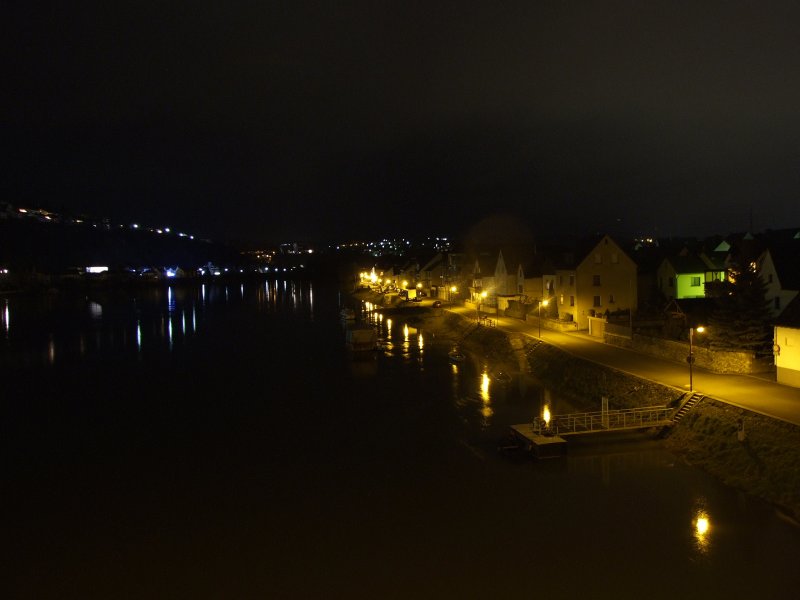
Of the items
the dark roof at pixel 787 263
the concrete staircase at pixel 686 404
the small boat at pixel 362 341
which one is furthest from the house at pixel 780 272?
the small boat at pixel 362 341

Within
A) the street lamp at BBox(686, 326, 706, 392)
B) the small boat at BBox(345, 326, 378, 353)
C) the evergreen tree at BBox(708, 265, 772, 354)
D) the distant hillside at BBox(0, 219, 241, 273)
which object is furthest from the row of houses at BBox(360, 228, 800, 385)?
the distant hillside at BBox(0, 219, 241, 273)

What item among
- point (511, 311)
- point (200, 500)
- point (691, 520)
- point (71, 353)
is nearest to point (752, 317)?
point (691, 520)

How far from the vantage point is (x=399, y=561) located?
32.3 feet

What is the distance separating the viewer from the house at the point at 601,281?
91.7 feet

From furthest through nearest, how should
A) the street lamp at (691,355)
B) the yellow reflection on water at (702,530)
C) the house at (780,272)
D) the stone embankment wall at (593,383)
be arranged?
1. the house at (780,272)
2. the stone embankment wall at (593,383)
3. the street lamp at (691,355)
4. the yellow reflection on water at (702,530)

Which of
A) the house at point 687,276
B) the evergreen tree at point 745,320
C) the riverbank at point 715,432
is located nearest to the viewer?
the riverbank at point 715,432

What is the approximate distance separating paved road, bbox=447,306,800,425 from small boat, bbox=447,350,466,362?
4225mm

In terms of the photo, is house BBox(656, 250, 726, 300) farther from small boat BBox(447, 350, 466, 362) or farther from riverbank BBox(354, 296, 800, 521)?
riverbank BBox(354, 296, 800, 521)

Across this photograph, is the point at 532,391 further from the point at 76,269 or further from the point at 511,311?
the point at 76,269

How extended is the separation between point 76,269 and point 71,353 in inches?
4162

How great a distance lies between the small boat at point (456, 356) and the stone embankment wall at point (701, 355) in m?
7.37

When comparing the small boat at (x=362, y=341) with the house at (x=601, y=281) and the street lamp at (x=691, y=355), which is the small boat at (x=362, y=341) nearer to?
the house at (x=601, y=281)

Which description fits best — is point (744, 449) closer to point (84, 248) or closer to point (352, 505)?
point (352, 505)

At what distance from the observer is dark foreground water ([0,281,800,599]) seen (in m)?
9.34
